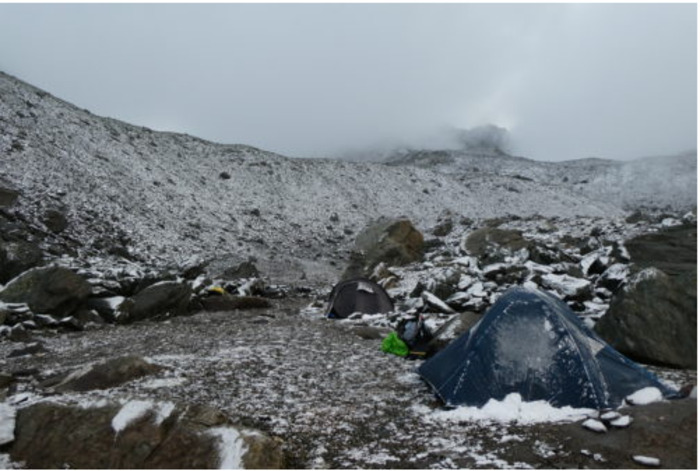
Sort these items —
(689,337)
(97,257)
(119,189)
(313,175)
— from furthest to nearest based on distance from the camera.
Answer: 1. (313,175)
2. (119,189)
3. (97,257)
4. (689,337)

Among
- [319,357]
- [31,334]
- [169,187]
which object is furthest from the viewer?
[169,187]

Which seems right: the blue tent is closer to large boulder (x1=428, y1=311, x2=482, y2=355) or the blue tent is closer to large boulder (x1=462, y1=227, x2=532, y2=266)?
large boulder (x1=428, y1=311, x2=482, y2=355)

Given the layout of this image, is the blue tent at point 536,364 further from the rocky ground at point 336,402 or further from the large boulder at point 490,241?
the large boulder at point 490,241

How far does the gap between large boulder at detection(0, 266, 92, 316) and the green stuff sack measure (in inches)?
364

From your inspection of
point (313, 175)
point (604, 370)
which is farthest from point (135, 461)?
point (313, 175)

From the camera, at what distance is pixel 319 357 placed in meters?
10.0

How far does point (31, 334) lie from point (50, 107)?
1133 inches

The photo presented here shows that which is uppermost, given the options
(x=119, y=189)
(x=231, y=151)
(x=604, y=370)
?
(x=231, y=151)

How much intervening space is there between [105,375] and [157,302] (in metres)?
7.65

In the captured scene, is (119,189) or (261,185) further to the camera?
(261,185)

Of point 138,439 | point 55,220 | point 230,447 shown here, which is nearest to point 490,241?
point 55,220

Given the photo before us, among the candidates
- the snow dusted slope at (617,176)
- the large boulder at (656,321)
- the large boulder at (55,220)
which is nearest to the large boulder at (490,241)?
the large boulder at (656,321)

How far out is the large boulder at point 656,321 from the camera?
8234mm

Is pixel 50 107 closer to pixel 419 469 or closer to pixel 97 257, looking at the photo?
pixel 97 257
